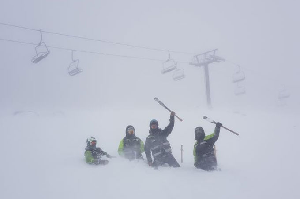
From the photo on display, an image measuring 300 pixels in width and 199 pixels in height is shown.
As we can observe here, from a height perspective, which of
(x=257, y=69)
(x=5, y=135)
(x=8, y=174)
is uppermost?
(x=257, y=69)

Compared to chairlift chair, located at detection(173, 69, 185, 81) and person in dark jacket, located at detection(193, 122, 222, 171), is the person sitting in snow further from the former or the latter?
chairlift chair, located at detection(173, 69, 185, 81)

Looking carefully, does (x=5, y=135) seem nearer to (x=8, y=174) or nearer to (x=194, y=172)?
(x=8, y=174)

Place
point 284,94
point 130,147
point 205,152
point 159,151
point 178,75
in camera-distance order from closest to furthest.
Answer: point 205,152 < point 159,151 < point 130,147 < point 178,75 < point 284,94

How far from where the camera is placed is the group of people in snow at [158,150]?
811cm

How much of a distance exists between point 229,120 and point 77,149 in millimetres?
13220

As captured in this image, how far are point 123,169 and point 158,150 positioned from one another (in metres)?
1.38

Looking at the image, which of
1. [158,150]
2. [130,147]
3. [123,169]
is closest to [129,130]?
[130,147]

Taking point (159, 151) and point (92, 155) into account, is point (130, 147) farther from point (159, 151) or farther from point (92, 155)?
point (92, 155)

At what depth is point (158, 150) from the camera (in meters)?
8.59

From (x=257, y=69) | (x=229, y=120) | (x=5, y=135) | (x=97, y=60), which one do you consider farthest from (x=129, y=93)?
(x=257, y=69)

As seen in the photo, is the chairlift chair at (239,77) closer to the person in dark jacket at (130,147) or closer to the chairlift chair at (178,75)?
the chairlift chair at (178,75)

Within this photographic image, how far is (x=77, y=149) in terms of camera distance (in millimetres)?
11484

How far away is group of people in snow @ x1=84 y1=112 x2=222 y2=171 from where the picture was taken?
811 cm

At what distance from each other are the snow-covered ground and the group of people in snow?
12.4 inches
